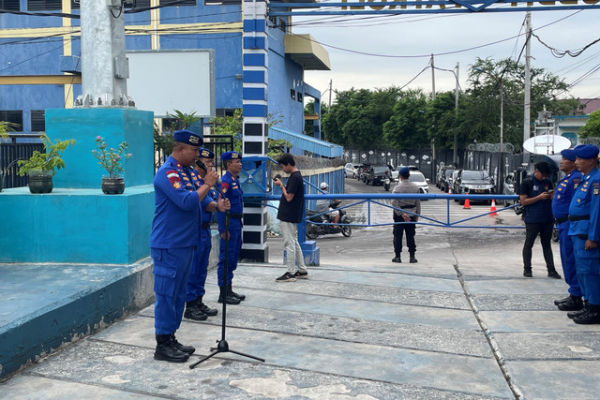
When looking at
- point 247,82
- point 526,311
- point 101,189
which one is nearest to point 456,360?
point 526,311

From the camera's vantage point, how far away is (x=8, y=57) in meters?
33.0

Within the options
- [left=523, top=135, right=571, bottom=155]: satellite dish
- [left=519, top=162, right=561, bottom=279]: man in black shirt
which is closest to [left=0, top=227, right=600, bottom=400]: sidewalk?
[left=519, top=162, right=561, bottom=279]: man in black shirt

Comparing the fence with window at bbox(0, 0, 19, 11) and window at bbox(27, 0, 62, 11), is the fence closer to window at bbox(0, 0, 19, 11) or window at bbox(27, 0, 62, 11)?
window at bbox(27, 0, 62, 11)

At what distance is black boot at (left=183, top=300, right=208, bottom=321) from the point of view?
285 inches

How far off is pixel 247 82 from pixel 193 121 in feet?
5.35

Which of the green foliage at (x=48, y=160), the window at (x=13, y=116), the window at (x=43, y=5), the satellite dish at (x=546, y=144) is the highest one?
the window at (x=43, y=5)

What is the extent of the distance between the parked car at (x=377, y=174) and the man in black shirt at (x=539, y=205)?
35.4 m

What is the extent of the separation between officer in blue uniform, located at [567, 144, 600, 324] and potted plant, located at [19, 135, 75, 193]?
619 cm

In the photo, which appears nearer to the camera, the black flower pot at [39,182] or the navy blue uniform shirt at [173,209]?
the navy blue uniform shirt at [173,209]

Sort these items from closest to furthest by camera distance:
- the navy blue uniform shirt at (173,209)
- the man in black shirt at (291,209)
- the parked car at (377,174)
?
the navy blue uniform shirt at (173,209) < the man in black shirt at (291,209) < the parked car at (377,174)

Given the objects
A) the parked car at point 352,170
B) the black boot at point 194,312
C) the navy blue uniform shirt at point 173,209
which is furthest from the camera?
the parked car at point 352,170

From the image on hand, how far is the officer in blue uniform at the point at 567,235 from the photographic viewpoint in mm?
8086

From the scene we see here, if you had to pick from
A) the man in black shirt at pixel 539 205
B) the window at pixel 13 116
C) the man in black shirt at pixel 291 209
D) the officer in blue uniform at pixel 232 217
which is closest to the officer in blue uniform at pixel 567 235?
the man in black shirt at pixel 539 205

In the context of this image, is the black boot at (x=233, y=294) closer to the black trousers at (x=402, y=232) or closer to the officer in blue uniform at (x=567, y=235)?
the officer in blue uniform at (x=567, y=235)
